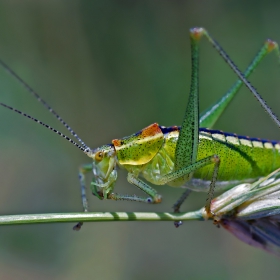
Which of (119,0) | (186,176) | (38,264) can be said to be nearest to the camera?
(186,176)

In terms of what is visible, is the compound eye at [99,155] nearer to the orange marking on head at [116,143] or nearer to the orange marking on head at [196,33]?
the orange marking on head at [116,143]

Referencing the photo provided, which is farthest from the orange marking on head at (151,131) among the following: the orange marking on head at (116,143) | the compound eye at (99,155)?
the compound eye at (99,155)

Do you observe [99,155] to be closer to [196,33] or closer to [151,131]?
[151,131]

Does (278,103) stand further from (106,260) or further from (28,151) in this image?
(28,151)

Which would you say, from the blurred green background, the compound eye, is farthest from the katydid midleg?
the blurred green background

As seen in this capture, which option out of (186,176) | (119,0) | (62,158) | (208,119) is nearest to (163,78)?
(119,0)
